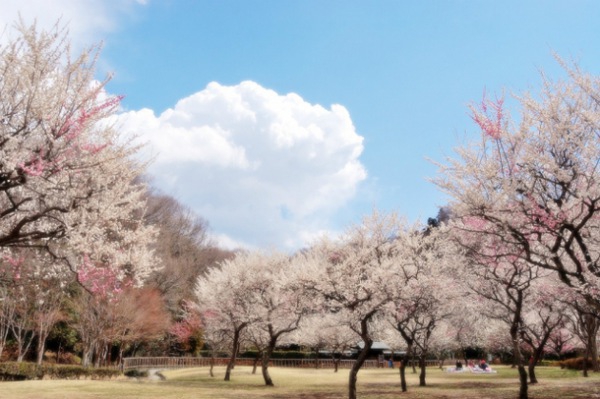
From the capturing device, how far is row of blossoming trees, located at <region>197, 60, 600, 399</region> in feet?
44.1

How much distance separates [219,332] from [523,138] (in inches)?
1250

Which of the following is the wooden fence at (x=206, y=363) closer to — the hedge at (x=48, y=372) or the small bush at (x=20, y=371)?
the hedge at (x=48, y=372)

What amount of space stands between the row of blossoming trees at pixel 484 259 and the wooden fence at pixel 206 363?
1023 cm

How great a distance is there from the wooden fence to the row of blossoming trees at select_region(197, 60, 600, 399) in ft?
33.6

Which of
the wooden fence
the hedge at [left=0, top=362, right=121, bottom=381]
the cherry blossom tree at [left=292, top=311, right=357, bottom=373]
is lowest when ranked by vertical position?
the wooden fence

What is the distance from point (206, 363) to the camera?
55.9 meters

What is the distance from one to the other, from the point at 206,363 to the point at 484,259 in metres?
42.9

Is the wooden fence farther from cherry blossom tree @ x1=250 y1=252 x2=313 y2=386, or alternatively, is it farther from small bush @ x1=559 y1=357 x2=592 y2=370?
small bush @ x1=559 y1=357 x2=592 y2=370

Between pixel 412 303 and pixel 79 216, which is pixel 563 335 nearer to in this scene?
pixel 412 303

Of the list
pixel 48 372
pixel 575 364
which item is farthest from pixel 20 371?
pixel 575 364

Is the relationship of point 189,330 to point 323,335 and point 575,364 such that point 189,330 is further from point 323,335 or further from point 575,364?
point 575,364

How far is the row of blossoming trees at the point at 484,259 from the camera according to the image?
13.4m

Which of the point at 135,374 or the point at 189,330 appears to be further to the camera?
the point at 189,330

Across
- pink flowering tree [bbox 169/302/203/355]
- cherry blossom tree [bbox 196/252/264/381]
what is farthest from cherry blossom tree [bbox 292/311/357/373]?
cherry blossom tree [bbox 196/252/264/381]
